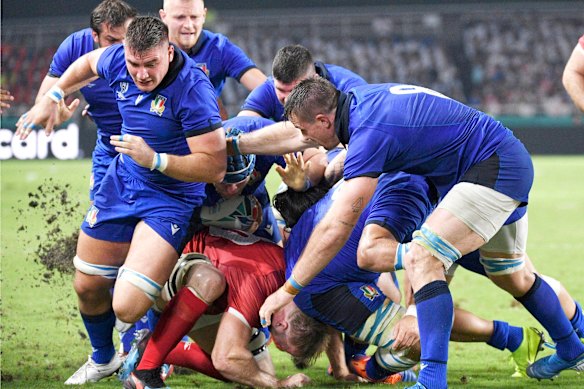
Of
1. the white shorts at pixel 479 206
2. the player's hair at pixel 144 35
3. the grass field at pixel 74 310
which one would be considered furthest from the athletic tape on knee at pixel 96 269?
the white shorts at pixel 479 206

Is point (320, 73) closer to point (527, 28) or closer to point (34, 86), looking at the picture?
point (34, 86)

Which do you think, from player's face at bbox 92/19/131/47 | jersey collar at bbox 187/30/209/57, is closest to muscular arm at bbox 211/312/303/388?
player's face at bbox 92/19/131/47

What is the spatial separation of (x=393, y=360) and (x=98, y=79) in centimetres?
294

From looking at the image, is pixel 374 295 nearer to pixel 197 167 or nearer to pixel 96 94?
pixel 197 167

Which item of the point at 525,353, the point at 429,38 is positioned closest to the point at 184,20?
the point at 525,353

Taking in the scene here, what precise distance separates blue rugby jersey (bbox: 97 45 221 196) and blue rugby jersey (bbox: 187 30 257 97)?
1711mm

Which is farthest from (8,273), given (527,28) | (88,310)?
(527,28)

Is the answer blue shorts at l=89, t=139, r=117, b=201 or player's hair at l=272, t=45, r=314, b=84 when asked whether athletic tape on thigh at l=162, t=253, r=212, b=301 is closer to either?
blue shorts at l=89, t=139, r=117, b=201

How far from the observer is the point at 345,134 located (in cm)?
492

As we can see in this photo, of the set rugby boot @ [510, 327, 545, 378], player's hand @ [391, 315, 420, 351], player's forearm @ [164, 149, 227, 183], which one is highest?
player's forearm @ [164, 149, 227, 183]

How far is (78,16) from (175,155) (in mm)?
24425

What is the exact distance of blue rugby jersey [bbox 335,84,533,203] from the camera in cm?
477

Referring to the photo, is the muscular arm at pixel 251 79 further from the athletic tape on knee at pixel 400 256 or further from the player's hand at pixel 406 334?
the player's hand at pixel 406 334

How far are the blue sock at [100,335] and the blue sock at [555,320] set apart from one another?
260cm
